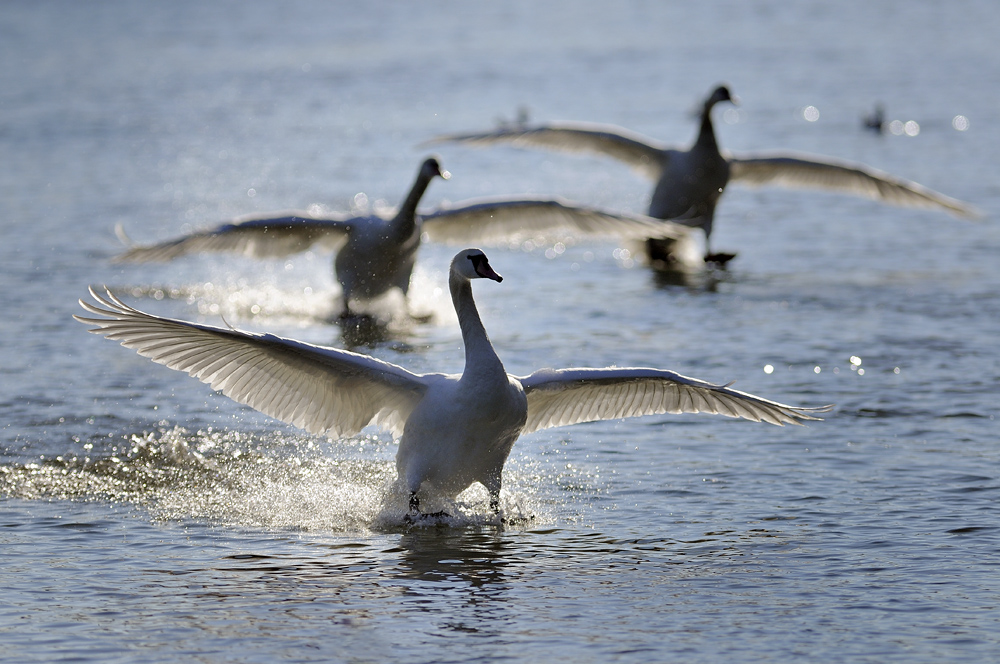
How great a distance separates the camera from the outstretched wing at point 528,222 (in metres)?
12.9

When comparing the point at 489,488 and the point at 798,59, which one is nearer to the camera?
the point at 489,488

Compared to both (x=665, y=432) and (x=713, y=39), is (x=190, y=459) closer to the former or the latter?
(x=665, y=432)

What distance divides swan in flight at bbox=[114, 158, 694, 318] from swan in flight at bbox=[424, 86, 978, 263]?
307 centimetres

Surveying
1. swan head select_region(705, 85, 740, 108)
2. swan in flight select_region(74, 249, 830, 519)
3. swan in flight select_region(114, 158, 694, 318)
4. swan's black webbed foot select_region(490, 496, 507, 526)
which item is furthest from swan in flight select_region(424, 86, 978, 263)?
swan's black webbed foot select_region(490, 496, 507, 526)

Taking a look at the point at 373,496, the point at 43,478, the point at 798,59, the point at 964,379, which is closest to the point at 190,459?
the point at 43,478

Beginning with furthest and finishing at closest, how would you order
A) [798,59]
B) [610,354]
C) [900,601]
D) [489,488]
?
1. [798,59]
2. [610,354]
3. [489,488]
4. [900,601]

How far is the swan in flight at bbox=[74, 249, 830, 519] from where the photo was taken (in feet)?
26.0

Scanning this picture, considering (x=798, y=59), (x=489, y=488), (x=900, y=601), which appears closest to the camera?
(x=900, y=601)

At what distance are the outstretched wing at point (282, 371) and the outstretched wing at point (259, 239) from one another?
5381 mm

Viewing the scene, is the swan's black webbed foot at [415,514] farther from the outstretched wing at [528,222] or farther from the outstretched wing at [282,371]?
the outstretched wing at [528,222]

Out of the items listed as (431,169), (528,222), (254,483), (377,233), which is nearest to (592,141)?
(431,169)

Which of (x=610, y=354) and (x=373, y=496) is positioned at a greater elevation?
(x=610, y=354)

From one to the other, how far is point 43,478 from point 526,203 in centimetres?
576

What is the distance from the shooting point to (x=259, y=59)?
49125mm
